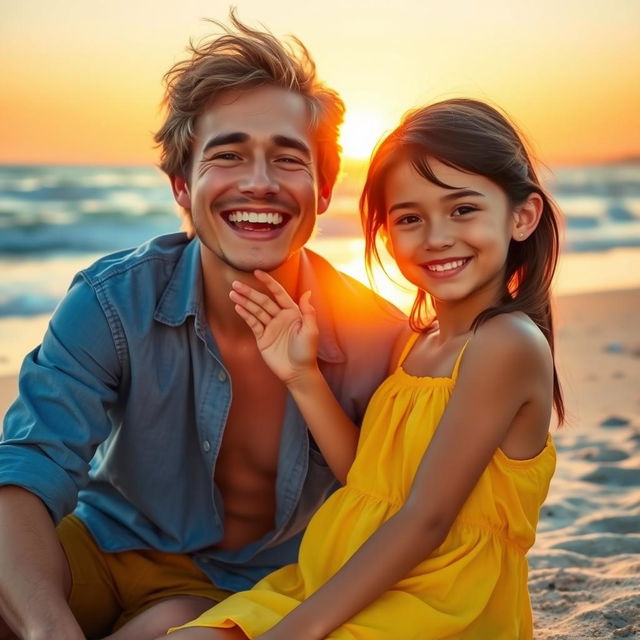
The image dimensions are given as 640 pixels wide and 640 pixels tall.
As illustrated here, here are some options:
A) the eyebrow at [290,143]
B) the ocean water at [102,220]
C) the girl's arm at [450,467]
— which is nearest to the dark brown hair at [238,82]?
the eyebrow at [290,143]

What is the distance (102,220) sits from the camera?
16.9m

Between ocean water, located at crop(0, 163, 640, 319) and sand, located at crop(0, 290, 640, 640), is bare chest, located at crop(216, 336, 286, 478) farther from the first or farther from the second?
ocean water, located at crop(0, 163, 640, 319)

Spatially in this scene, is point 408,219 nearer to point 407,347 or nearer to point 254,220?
point 407,347

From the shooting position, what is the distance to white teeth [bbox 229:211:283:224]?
3.29 metres

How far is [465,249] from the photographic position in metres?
2.83

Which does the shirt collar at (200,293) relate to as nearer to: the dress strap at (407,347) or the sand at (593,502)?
the dress strap at (407,347)

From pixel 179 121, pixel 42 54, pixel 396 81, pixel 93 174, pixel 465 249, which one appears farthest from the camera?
pixel 93 174

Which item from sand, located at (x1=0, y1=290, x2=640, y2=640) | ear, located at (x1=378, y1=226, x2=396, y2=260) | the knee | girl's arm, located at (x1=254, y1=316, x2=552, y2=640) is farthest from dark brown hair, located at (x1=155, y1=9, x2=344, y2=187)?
sand, located at (x1=0, y1=290, x2=640, y2=640)

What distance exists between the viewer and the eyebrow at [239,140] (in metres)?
3.31

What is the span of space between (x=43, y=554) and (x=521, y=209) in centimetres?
179

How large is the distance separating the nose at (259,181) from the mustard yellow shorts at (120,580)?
52.2 inches

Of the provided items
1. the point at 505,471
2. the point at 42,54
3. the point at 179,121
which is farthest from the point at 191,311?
the point at 42,54

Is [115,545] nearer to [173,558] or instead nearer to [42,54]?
[173,558]

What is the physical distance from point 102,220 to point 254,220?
14.1 metres
